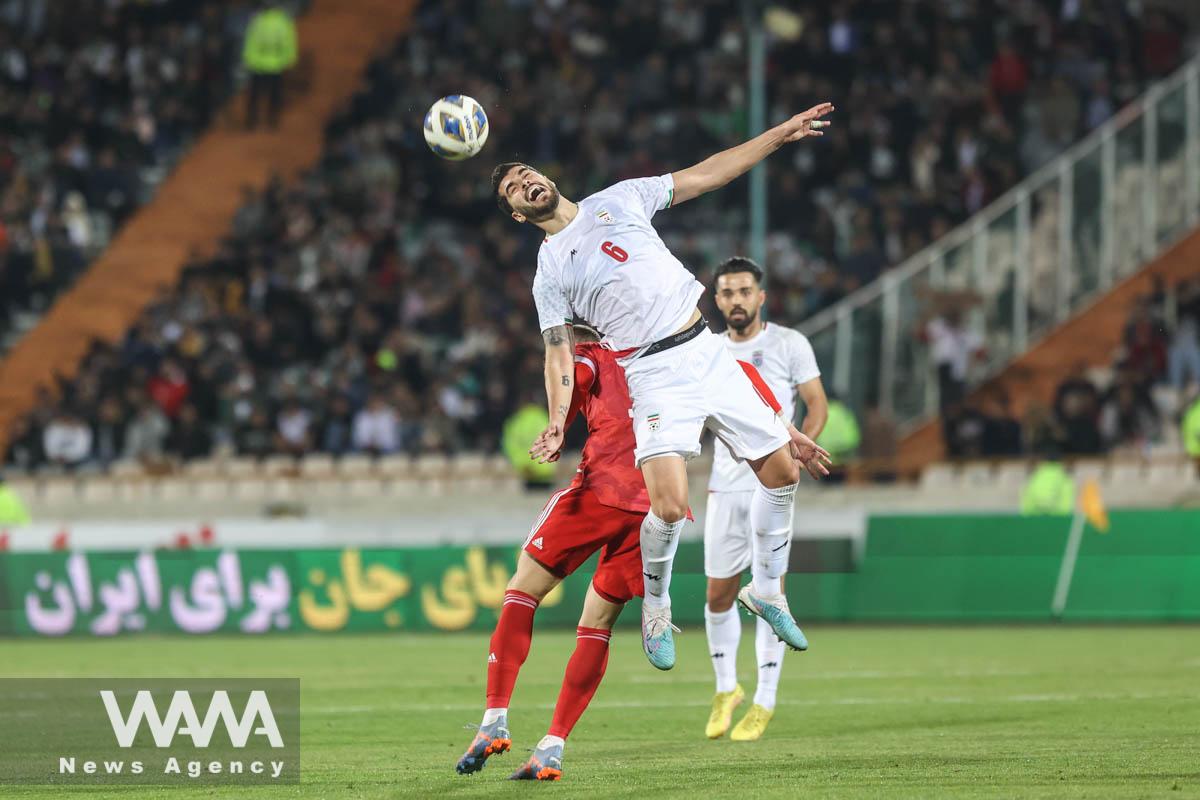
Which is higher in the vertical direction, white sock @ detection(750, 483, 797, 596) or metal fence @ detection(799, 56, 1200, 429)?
metal fence @ detection(799, 56, 1200, 429)

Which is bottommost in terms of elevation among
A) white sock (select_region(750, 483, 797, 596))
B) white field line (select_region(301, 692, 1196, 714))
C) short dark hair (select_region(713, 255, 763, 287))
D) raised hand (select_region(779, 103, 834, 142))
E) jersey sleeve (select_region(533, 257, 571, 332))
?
white field line (select_region(301, 692, 1196, 714))

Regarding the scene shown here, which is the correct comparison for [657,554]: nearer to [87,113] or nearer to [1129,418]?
[1129,418]

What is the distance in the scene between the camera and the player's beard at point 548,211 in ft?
31.8

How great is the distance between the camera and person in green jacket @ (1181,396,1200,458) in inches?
947

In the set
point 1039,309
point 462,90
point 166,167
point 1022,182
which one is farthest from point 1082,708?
point 166,167

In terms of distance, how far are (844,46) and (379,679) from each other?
18.4 meters

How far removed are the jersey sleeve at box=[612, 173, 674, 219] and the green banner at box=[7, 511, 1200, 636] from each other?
1328 centimetres

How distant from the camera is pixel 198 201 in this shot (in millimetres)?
36031

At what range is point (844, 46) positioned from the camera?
105ft

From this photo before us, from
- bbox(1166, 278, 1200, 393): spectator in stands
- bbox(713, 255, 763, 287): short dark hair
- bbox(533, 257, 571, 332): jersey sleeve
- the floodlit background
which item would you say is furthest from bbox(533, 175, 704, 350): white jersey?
bbox(1166, 278, 1200, 393): spectator in stands

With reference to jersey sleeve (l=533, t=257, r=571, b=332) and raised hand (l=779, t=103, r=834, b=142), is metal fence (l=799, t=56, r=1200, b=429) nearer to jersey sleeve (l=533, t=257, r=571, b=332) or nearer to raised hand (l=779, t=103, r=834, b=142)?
raised hand (l=779, t=103, r=834, b=142)

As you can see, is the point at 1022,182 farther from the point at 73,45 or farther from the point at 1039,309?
the point at 73,45

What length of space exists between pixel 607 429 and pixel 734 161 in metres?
1.47

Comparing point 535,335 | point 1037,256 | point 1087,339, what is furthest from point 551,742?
point 535,335
